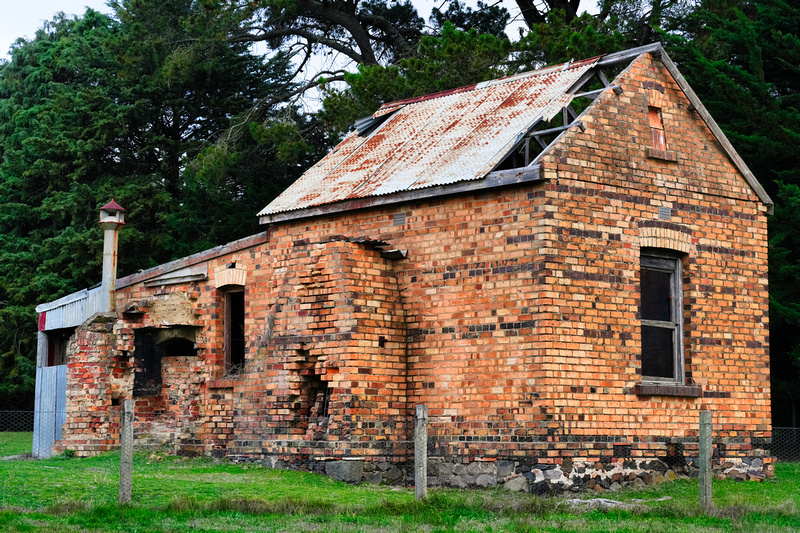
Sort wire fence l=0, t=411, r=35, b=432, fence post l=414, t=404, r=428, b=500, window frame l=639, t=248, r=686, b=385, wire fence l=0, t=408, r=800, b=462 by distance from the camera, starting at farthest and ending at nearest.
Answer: wire fence l=0, t=411, r=35, b=432 → window frame l=639, t=248, r=686, b=385 → wire fence l=0, t=408, r=800, b=462 → fence post l=414, t=404, r=428, b=500

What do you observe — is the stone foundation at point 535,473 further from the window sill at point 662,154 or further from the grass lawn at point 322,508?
the window sill at point 662,154

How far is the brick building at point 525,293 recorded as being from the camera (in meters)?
14.8

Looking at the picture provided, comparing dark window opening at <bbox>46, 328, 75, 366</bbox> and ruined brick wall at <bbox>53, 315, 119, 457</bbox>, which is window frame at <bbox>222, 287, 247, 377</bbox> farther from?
dark window opening at <bbox>46, 328, 75, 366</bbox>

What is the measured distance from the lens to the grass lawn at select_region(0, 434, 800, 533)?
1043cm

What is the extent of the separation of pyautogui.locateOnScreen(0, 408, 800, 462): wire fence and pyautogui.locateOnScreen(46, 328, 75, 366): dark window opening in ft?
15.1

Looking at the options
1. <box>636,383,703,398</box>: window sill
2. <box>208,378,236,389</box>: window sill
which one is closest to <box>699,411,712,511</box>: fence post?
<box>636,383,703,398</box>: window sill

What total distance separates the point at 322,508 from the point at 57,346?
533 inches

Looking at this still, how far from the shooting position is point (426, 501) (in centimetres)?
1167

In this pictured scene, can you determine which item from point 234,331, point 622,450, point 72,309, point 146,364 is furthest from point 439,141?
point 72,309

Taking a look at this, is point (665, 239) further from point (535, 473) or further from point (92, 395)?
point (92, 395)

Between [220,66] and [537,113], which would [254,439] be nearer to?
[537,113]

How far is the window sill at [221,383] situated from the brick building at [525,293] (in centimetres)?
35

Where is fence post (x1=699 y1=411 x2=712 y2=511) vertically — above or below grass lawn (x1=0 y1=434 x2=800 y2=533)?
above

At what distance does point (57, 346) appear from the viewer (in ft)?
77.5
